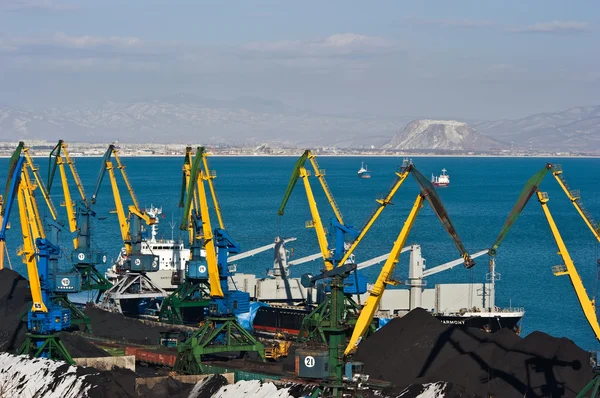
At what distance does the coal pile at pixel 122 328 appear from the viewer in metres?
61.1

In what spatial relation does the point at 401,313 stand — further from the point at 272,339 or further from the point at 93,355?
the point at 93,355

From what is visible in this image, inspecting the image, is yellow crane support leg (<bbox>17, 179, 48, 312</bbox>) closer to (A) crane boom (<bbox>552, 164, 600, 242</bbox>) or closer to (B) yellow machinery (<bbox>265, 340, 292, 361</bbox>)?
(B) yellow machinery (<bbox>265, 340, 292, 361</bbox>)

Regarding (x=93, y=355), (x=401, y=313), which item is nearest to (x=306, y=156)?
(x=401, y=313)

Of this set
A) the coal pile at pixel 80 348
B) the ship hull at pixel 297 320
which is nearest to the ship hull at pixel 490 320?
the ship hull at pixel 297 320

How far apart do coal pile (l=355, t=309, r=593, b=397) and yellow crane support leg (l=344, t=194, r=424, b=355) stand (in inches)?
50.1

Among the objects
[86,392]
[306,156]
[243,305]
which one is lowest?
[86,392]

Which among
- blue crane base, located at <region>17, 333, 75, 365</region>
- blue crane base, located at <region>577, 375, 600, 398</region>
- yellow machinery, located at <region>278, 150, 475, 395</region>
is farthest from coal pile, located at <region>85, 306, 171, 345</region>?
blue crane base, located at <region>577, 375, 600, 398</region>

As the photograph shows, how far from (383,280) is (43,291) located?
15477 mm

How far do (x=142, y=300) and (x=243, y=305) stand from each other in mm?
20871

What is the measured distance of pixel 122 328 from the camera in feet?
209

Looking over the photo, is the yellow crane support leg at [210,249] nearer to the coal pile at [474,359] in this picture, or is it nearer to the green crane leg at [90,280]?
the coal pile at [474,359]

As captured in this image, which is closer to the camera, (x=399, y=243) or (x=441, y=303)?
(x=399, y=243)

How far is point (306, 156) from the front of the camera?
6606 cm

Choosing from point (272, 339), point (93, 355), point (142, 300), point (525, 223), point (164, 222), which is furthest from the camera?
point (525, 223)
